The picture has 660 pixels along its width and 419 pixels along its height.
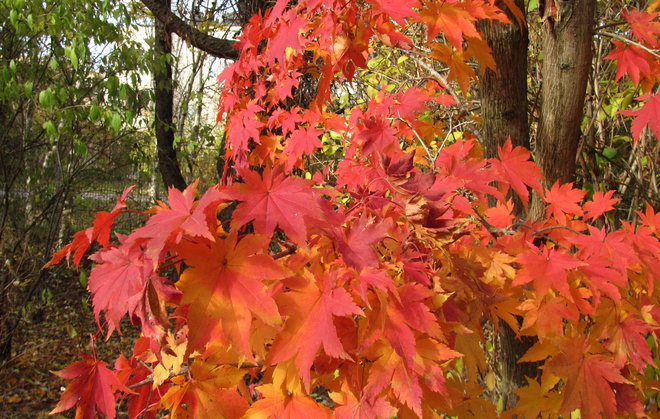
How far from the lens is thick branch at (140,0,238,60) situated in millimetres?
4129

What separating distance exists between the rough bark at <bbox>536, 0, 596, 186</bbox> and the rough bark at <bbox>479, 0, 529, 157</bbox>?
67 mm

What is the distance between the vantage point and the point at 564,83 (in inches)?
58.7

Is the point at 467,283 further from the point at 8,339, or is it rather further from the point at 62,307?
the point at 62,307

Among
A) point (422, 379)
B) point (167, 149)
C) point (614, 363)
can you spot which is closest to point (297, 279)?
point (422, 379)

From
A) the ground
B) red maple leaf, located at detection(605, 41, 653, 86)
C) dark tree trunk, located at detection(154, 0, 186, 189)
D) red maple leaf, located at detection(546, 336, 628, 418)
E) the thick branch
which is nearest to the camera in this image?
red maple leaf, located at detection(546, 336, 628, 418)

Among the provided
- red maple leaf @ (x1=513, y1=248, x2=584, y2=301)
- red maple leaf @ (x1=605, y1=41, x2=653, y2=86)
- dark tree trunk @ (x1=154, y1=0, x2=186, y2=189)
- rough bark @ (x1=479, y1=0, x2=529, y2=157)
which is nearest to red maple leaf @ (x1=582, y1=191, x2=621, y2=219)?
rough bark @ (x1=479, y1=0, x2=529, y2=157)

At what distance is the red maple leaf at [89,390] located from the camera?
0.83 m

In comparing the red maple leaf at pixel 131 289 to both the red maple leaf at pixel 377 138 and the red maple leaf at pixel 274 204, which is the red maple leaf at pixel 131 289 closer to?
the red maple leaf at pixel 274 204

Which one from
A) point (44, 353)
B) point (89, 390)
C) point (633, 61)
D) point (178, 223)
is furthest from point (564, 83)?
point (44, 353)

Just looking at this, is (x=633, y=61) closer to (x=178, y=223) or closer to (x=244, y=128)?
(x=244, y=128)

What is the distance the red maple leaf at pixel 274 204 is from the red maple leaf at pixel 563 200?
3.07 feet

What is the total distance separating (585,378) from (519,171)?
1.87 feet

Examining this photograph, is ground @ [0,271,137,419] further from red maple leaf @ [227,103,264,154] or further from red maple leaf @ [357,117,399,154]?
red maple leaf @ [357,117,399,154]

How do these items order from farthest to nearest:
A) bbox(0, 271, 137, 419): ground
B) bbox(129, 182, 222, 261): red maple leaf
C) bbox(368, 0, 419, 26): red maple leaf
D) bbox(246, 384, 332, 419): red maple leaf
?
1. bbox(0, 271, 137, 419): ground
2. bbox(368, 0, 419, 26): red maple leaf
3. bbox(246, 384, 332, 419): red maple leaf
4. bbox(129, 182, 222, 261): red maple leaf
